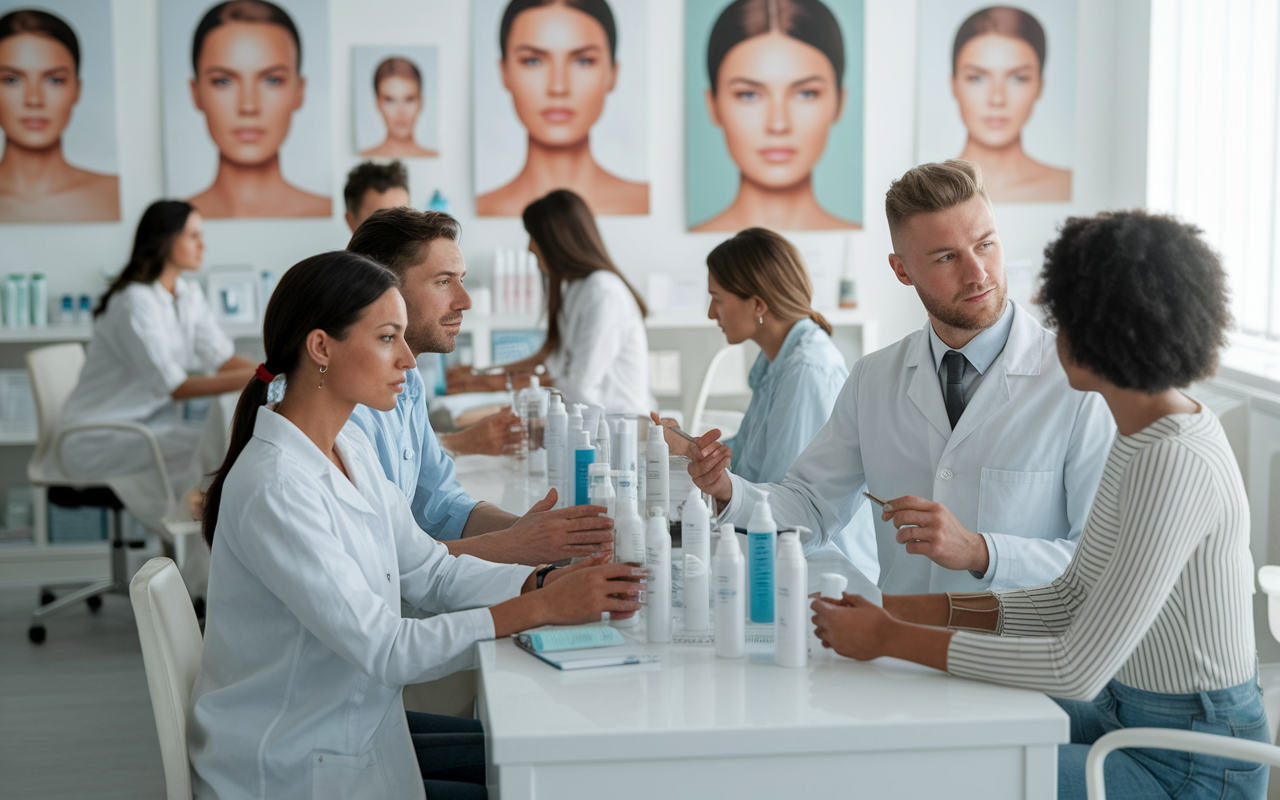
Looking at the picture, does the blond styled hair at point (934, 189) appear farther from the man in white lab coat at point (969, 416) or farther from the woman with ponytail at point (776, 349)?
the woman with ponytail at point (776, 349)

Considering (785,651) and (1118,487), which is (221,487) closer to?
(785,651)

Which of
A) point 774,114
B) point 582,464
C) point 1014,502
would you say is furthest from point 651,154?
point 1014,502

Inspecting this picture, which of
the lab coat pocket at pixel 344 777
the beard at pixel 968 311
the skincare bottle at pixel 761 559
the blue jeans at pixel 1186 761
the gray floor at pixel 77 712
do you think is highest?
the beard at pixel 968 311

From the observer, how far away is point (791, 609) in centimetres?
167

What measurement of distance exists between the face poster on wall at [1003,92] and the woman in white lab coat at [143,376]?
359 cm

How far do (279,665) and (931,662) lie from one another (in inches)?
37.8

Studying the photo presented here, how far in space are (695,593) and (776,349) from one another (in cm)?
167

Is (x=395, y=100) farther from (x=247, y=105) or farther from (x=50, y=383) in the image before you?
(x=50, y=383)

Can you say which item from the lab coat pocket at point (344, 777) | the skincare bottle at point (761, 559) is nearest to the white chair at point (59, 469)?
the lab coat pocket at point (344, 777)

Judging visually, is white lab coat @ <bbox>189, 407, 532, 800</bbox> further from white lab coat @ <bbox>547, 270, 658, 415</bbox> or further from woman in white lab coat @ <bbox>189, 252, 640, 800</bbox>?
white lab coat @ <bbox>547, 270, 658, 415</bbox>

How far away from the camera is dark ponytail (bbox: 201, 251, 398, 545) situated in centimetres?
189

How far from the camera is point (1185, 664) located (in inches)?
65.5

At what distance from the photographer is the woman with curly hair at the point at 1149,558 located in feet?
5.14

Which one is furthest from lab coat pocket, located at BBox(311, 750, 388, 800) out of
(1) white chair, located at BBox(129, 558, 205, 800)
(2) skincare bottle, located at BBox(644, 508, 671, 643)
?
(2) skincare bottle, located at BBox(644, 508, 671, 643)
